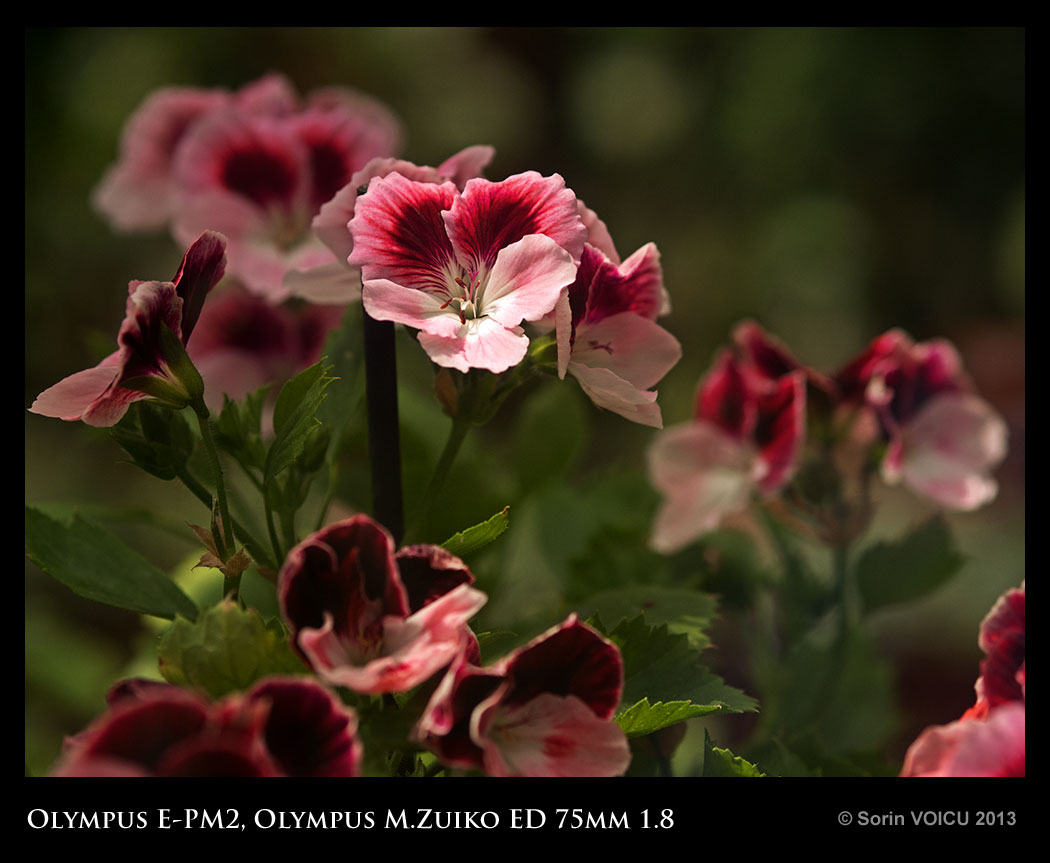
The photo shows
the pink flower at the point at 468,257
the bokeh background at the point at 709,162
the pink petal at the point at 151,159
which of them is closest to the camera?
the pink flower at the point at 468,257

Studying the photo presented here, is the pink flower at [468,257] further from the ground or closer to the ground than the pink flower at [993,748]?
further from the ground

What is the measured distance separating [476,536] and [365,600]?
60mm

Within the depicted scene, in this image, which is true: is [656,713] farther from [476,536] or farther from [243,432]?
[243,432]

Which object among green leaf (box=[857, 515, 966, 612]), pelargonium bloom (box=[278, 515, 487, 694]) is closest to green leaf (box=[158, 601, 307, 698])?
pelargonium bloom (box=[278, 515, 487, 694])

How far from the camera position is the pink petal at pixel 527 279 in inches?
15.8

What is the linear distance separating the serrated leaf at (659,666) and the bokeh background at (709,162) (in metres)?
1.47

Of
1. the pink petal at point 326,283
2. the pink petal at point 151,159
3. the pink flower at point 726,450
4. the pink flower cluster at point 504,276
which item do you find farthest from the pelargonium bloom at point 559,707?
the pink petal at point 151,159

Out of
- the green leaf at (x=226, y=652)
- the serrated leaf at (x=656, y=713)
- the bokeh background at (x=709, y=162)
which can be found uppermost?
the bokeh background at (x=709, y=162)

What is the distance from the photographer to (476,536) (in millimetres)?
416

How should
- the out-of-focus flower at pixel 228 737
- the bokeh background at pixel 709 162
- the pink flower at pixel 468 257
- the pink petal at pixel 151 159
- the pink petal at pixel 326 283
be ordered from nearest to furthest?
the out-of-focus flower at pixel 228 737 → the pink flower at pixel 468 257 → the pink petal at pixel 326 283 → the pink petal at pixel 151 159 → the bokeh background at pixel 709 162

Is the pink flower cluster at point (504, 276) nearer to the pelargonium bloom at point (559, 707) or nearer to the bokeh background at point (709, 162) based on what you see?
the pelargonium bloom at point (559, 707)

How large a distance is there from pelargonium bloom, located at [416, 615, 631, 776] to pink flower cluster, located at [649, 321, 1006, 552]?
312 mm

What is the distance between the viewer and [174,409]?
423 mm
